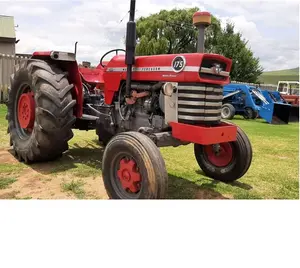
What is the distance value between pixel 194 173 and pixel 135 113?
120cm

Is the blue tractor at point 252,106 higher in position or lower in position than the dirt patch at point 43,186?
higher

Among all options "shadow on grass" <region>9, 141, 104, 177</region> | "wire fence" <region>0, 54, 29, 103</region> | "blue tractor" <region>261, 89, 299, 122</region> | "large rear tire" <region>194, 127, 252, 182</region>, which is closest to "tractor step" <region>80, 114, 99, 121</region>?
"shadow on grass" <region>9, 141, 104, 177</region>

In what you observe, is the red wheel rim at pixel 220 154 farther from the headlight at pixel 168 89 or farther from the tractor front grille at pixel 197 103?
the headlight at pixel 168 89

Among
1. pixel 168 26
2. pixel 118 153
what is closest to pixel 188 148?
pixel 118 153

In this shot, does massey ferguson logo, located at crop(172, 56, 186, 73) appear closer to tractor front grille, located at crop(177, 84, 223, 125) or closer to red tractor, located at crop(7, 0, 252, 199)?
red tractor, located at crop(7, 0, 252, 199)

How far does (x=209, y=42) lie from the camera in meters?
A: 30.0

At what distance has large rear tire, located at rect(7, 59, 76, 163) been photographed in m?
4.16

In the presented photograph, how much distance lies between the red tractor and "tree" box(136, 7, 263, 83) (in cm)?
2439

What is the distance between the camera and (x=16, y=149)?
186 inches

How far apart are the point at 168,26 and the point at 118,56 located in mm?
28142

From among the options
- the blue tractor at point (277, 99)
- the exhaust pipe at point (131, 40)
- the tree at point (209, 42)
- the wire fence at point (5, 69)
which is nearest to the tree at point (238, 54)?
the tree at point (209, 42)

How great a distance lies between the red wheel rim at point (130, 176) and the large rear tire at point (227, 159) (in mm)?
1394

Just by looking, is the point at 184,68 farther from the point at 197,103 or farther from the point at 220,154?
the point at 220,154

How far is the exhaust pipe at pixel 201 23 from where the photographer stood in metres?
3.38
